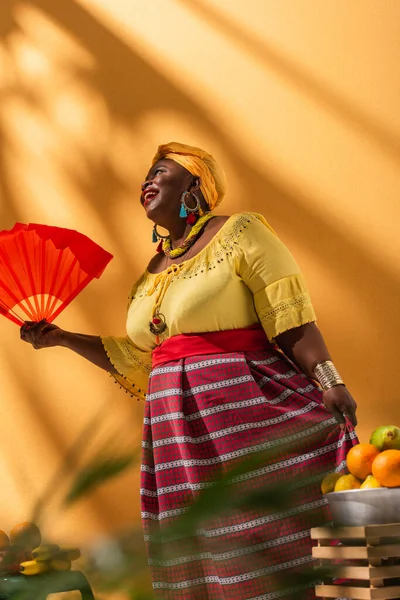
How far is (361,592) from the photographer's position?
156cm

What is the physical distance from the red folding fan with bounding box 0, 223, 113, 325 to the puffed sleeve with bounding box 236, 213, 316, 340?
2.02 feet

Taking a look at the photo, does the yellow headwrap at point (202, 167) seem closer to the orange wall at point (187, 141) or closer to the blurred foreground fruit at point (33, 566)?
the orange wall at point (187, 141)

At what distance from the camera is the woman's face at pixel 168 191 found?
227 cm

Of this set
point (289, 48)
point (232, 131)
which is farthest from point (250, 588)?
point (289, 48)

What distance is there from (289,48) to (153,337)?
1170mm

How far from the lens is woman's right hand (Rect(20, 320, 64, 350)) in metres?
2.43

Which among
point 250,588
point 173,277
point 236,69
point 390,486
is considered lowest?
point 250,588

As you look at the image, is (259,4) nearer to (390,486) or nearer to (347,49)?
(347,49)

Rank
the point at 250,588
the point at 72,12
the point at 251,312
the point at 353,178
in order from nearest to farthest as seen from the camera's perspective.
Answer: the point at 250,588
the point at 251,312
the point at 353,178
the point at 72,12

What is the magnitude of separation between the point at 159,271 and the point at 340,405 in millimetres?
736

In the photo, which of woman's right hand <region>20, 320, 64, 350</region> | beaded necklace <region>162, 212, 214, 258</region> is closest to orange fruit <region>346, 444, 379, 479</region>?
beaded necklace <region>162, 212, 214, 258</region>

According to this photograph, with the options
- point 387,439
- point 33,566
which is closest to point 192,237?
point 387,439

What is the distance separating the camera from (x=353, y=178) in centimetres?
258

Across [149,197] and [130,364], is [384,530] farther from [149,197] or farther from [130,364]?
[149,197]
